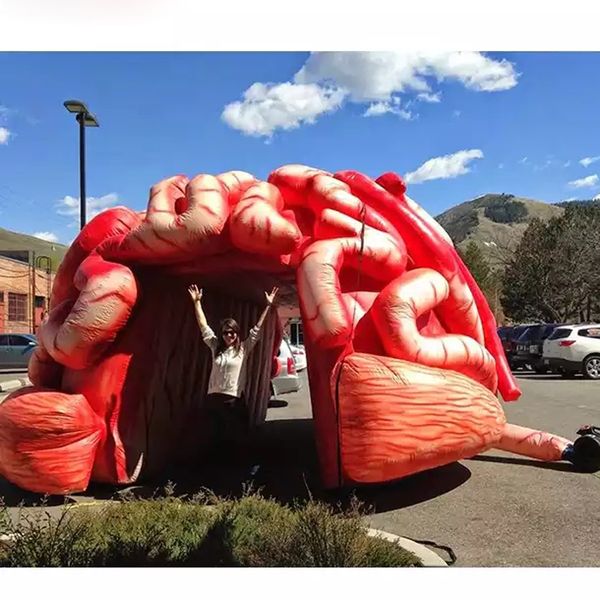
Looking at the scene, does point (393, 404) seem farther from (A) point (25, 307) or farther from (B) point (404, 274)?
(A) point (25, 307)

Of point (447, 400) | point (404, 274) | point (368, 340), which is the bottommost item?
point (447, 400)

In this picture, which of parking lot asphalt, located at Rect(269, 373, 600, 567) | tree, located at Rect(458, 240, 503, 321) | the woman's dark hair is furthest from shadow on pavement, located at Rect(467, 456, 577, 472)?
tree, located at Rect(458, 240, 503, 321)

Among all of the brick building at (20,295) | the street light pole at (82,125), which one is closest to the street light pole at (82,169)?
the street light pole at (82,125)

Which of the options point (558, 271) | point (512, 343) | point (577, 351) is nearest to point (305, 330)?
point (577, 351)

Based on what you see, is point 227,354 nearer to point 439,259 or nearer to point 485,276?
point 439,259

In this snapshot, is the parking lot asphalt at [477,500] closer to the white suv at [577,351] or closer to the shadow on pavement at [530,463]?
the shadow on pavement at [530,463]

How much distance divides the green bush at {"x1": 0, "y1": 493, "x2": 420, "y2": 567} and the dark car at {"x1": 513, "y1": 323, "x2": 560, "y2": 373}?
650 inches

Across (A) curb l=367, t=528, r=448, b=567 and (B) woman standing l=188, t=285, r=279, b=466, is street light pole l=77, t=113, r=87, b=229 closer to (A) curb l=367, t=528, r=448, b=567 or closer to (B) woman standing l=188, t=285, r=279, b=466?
(B) woman standing l=188, t=285, r=279, b=466

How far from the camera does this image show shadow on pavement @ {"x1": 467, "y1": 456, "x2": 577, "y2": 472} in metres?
6.76

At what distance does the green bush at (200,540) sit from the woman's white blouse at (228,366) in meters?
1.41

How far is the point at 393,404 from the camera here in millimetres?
5020

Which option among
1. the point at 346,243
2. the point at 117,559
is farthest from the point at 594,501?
the point at 117,559

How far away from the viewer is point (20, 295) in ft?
129

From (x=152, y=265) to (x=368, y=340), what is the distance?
2247mm
